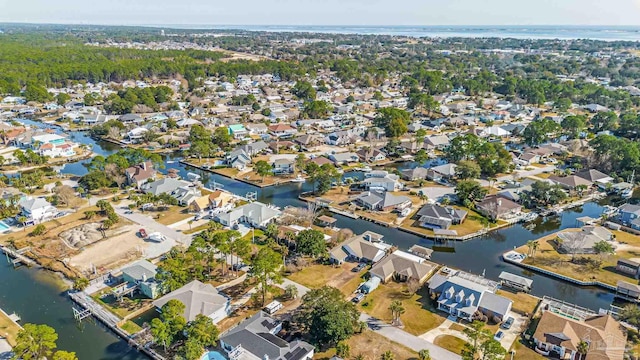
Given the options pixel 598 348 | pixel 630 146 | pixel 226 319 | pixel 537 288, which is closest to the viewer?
pixel 598 348

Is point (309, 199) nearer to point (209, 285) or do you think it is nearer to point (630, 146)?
point (209, 285)

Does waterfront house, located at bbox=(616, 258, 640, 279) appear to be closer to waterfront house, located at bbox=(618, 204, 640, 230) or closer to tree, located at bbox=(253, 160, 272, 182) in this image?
waterfront house, located at bbox=(618, 204, 640, 230)

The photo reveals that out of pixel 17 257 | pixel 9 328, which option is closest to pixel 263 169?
pixel 17 257

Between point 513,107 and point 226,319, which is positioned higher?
point 513,107

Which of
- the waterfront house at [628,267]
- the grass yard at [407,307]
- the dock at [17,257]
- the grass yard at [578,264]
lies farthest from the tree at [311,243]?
the waterfront house at [628,267]

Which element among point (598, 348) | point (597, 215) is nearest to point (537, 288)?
point (598, 348)

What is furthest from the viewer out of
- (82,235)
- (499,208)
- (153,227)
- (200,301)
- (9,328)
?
(499,208)

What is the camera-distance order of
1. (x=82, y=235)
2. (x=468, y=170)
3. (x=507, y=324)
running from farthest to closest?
1. (x=468, y=170)
2. (x=82, y=235)
3. (x=507, y=324)

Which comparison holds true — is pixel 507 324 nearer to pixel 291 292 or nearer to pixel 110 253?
pixel 291 292
